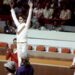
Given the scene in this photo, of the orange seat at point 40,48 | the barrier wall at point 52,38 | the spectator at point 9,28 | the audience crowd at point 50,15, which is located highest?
the audience crowd at point 50,15

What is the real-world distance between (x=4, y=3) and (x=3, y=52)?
10.0 feet

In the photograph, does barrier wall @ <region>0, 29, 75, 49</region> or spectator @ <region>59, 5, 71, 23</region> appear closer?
barrier wall @ <region>0, 29, 75, 49</region>

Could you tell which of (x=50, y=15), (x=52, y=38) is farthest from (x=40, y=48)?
(x=50, y=15)

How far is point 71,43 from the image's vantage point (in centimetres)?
1484

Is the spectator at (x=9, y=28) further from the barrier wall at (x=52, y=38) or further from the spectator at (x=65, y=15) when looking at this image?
the spectator at (x=65, y=15)

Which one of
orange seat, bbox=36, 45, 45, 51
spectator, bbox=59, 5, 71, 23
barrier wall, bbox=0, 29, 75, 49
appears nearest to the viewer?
orange seat, bbox=36, 45, 45, 51

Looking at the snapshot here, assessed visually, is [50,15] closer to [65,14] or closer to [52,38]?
[65,14]

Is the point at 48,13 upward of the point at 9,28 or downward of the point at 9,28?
upward

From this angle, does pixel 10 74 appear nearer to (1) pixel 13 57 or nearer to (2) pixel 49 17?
(1) pixel 13 57

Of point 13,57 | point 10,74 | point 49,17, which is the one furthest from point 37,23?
point 10,74

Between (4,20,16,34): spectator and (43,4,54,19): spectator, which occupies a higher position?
(43,4,54,19): spectator

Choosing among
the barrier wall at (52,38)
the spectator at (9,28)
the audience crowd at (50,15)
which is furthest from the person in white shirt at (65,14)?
the spectator at (9,28)

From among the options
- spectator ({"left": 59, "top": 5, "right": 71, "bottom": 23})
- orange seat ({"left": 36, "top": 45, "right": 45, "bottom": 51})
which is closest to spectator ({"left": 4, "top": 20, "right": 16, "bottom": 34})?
orange seat ({"left": 36, "top": 45, "right": 45, "bottom": 51})

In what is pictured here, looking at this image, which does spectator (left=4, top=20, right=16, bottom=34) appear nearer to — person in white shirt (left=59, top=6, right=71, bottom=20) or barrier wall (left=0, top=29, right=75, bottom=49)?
barrier wall (left=0, top=29, right=75, bottom=49)
